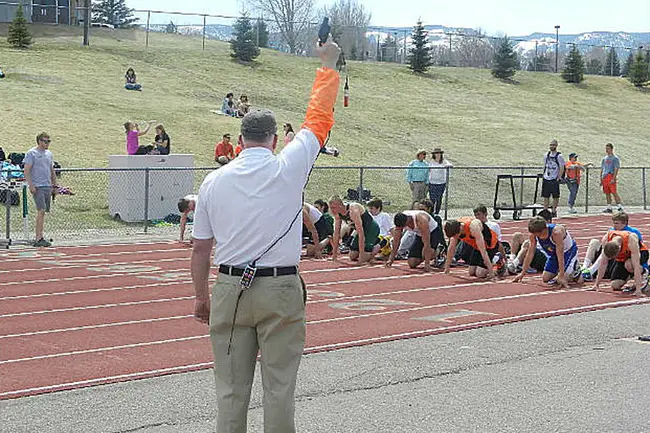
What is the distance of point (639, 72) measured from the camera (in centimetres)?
7538

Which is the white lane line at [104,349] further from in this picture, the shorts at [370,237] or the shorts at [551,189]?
the shorts at [551,189]

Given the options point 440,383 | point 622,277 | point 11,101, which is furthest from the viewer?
point 11,101

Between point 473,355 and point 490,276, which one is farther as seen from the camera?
point 490,276

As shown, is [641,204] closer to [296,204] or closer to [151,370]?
[151,370]

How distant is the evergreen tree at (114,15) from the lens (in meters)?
65.9

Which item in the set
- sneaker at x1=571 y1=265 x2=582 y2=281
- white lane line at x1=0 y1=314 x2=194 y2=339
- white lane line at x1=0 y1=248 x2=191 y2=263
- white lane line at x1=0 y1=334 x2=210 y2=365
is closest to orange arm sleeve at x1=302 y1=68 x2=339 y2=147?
white lane line at x1=0 y1=334 x2=210 y2=365

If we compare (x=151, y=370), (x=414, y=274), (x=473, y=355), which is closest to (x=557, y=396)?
(x=473, y=355)

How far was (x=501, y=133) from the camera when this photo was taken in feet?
171

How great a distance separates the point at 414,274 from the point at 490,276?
1.27 m

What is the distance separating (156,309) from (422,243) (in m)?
5.96

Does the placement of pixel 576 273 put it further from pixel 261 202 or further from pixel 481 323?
pixel 261 202

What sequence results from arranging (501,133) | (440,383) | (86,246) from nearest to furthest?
(440,383), (86,246), (501,133)

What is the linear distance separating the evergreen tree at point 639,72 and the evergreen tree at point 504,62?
9.58m

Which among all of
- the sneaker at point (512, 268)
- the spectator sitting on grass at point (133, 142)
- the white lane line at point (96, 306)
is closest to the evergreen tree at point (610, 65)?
the spectator sitting on grass at point (133, 142)
